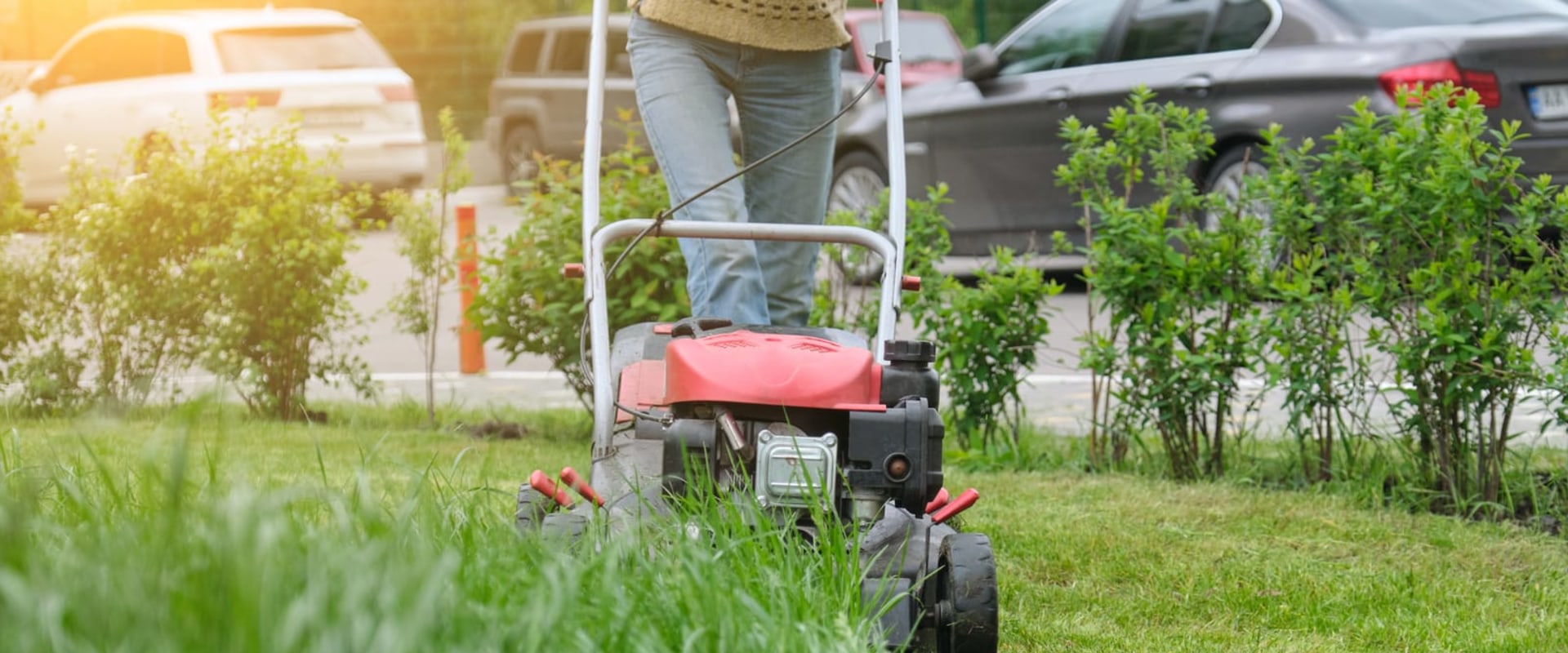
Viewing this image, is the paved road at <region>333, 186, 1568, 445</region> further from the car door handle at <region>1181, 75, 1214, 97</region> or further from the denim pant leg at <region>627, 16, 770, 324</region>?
the denim pant leg at <region>627, 16, 770, 324</region>

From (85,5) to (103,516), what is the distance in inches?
926

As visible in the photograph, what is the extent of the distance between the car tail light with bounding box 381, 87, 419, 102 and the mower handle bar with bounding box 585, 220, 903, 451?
11461mm

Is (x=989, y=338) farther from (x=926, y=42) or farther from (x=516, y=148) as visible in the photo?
(x=516, y=148)

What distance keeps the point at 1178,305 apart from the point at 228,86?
10404 mm

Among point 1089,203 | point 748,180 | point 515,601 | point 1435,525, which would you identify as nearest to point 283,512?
point 515,601

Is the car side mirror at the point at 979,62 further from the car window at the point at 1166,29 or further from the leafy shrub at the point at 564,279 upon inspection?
the leafy shrub at the point at 564,279

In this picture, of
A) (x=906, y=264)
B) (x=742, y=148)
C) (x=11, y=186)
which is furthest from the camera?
(x=11, y=186)

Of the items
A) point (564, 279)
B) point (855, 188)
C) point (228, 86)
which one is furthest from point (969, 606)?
point (228, 86)

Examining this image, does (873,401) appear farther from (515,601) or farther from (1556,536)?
(1556,536)

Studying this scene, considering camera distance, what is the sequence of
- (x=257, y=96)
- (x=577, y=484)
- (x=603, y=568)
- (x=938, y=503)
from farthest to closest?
(x=257, y=96) < (x=938, y=503) < (x=577, y=484) < (x=603, y=568)

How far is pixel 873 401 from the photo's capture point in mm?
3090

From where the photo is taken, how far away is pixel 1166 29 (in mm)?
8516

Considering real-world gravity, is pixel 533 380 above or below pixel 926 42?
below

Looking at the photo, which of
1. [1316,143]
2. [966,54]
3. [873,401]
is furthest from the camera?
[966,54]
